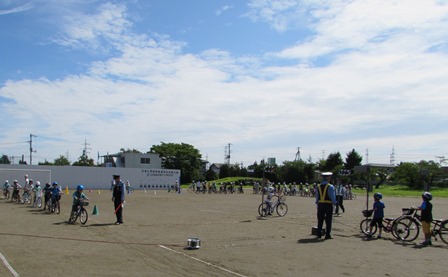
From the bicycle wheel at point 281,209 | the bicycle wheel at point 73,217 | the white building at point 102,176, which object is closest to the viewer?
the bicycle wheel at point 73,217

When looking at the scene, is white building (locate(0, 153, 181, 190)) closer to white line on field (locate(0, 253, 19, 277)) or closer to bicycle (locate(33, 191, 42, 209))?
bicycle (locate(33, 191, 42, 209))

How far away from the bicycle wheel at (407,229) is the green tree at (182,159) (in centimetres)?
7857

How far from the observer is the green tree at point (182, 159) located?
9031cm

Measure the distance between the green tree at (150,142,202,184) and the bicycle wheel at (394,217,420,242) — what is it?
7857 cm

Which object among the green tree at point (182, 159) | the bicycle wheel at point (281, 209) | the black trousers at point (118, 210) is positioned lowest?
the bicycle wheel at point (281, 209)

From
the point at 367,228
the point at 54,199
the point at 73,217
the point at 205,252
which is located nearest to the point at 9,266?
the point at 205,252

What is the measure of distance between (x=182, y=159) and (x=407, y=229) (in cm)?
7944

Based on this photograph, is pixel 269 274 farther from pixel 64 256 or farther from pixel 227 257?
pixel 64 256

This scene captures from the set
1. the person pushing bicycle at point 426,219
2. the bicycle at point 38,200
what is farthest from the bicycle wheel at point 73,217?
the person pushing bicycle at point 426,219

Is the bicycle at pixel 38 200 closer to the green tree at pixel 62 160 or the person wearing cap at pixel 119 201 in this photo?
the person wearing cap at pixel 119 201

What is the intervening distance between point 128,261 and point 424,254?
23.0 feet

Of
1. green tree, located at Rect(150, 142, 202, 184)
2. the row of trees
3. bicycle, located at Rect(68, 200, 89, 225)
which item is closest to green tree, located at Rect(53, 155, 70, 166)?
the row of trees

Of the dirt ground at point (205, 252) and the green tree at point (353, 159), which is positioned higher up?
the green tree at point (353, 159)

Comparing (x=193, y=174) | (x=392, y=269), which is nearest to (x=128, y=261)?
(x=392, y=269)
